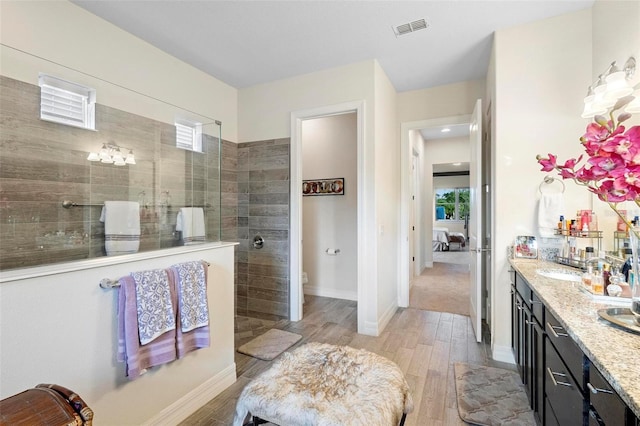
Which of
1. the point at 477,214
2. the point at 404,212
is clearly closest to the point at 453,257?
the point at 404,212

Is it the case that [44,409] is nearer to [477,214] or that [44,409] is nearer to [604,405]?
[604,405]

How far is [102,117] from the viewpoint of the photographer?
73.4 inches

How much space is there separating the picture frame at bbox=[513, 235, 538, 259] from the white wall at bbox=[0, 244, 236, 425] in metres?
2.42

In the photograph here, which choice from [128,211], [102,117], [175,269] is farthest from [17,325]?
[102,117]

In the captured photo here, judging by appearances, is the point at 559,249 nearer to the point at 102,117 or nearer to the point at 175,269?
the point at 175,269

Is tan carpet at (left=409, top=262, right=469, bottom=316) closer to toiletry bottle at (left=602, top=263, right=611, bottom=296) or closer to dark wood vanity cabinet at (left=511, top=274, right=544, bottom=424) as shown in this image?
dark wood vanity cabinet at (left=511, top=274, right=544, bottom=424)

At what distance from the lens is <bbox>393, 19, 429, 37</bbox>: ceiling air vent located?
95.3 inches

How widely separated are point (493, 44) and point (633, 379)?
9.25 ft

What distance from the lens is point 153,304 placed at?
159 cm

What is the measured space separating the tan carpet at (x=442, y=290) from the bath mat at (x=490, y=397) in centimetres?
142

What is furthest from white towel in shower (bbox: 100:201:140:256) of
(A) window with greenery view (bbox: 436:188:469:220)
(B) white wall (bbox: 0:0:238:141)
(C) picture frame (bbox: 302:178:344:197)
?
(A) window with greenery view (bbox: 436:188:469:220)

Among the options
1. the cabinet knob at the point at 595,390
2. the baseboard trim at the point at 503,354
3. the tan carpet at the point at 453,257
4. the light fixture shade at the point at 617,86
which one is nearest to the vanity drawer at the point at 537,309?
the cabinet knob at the point at 595,390

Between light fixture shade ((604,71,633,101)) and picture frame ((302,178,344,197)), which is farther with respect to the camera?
picture frame ((302,178,344,197))

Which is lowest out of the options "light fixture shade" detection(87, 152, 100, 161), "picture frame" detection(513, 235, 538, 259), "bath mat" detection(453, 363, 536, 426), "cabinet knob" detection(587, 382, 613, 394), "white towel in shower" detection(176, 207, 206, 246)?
"bath mat" detection(453, 363, 536, 426)
